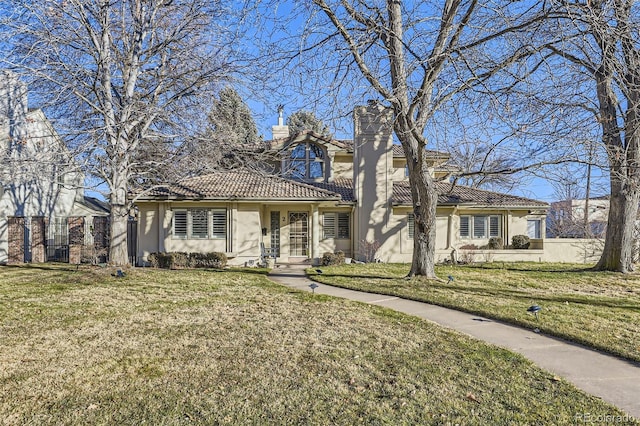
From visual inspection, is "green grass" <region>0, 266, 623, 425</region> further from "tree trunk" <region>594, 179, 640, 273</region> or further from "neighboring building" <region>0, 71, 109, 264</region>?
"tree trunk" <region>594, 179, 640, 273</region>

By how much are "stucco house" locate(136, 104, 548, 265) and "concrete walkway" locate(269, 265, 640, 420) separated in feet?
30.1

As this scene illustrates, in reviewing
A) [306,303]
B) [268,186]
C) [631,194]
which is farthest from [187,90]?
[631,194]

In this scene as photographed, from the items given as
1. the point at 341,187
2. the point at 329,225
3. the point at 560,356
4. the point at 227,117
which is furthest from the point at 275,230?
the point at 560,356

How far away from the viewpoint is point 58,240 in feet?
68.0

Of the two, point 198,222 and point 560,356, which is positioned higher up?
point 198,222

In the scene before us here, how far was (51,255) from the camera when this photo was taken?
65.2ft

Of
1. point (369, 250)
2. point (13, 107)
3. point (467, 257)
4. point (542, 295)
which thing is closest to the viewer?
point (542, 295)

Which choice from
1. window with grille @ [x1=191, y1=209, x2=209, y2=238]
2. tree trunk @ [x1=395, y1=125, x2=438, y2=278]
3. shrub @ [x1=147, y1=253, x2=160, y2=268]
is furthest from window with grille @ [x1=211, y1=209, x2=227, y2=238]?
tree trunk @ [x1=395, y1=125, x2=438, y2=278]

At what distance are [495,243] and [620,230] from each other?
6122mm

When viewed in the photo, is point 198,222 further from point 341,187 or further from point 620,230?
point 620,230

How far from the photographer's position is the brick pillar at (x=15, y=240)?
18.0 metres

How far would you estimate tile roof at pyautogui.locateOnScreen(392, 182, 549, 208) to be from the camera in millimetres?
19062

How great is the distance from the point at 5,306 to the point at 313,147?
15836 mm

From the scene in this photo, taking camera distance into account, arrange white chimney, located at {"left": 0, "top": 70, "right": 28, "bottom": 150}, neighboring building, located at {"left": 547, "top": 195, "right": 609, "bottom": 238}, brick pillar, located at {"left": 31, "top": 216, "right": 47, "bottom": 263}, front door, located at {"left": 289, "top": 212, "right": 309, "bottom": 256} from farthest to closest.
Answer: neighboring building, located at {"left": 547, "top": 195, "right": 609, "bottom": 238} → front door, located at {"left": 289, "top": 212, "right": 309, "bottom": 256} → brick pillar, located at {"left": 31, "top": 216, "right": 47, "bottom": 263} → white chimney, located at {"left": 0, "top": 70, "right": 28, "bottom": 150}
